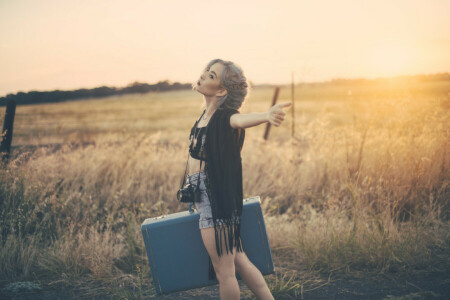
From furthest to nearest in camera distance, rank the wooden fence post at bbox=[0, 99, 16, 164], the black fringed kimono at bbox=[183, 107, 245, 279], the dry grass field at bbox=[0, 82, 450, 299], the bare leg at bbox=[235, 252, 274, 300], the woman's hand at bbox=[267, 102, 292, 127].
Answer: the wooden fence post at bbox=[0, 99, 16, 164], the dry grass field at bbox=[0, 82, 450, 299], the bare leg at bbox=[235, 252, 274, 300], the black fringed kimono at bbox=[183, 107, 245, 279], the woman's hand at bbox=[267, 102, 292, 127]

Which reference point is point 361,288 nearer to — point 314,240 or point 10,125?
point 314,240

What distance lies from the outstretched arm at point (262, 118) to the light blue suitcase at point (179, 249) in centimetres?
72

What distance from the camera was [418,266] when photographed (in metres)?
2.97

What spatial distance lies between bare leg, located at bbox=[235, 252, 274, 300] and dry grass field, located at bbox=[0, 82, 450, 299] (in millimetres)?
636

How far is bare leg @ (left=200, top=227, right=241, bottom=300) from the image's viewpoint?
1978 millimetres

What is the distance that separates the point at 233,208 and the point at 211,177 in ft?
0.72

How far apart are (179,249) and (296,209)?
2.17 metres

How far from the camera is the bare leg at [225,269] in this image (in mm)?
1978

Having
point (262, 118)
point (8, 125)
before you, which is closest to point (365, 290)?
point (262, 118)

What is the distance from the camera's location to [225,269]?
6.59 feet

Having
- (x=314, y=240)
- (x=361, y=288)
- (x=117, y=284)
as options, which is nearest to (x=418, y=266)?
(x=361, y=288)

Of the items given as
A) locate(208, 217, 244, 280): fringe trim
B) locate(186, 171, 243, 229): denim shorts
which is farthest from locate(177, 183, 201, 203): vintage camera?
locate(208, 217, 244, 280): fringe trim

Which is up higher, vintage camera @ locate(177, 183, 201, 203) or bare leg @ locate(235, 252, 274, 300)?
vintage camera @ locate(177, 183, 201, 203)

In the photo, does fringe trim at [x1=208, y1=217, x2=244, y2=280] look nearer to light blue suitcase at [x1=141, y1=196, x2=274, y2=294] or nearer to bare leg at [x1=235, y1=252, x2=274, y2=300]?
bare leg at [x1=235, y1=252, x2=274, y2=300]
